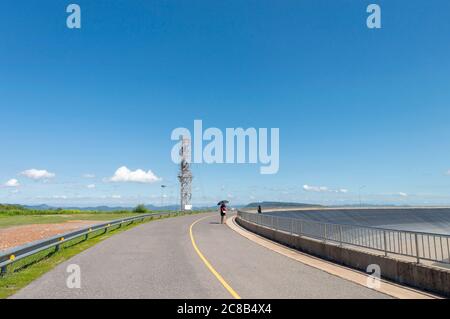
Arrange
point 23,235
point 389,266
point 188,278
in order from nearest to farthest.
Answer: point 188,278
point 389,266
point 23,235

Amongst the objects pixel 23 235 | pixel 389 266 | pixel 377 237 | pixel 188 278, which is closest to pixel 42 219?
pixel 23 235

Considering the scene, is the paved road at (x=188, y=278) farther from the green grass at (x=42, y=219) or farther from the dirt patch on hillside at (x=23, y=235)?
the green grass at (x=42, y=219)

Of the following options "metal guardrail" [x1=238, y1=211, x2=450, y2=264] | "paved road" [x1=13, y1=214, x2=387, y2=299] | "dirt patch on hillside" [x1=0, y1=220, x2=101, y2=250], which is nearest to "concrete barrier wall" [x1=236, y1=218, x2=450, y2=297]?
"metal guardrail" [x1=238, y1=211, x2=450, y2=264]

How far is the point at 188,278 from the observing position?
9539mm

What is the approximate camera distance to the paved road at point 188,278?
311 inches

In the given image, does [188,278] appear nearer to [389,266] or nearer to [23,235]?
[389,266]

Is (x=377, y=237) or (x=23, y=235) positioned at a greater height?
(x=377, y=237)

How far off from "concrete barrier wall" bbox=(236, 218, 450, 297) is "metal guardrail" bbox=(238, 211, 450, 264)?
0.91 ft

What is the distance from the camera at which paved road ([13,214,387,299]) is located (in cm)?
789

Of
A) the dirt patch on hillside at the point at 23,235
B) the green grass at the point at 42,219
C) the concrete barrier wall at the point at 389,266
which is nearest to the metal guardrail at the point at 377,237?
the concrete barrier wall at the point at 389,266

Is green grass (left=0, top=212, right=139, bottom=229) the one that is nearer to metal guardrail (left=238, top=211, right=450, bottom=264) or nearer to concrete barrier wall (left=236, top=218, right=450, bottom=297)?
metal guardrail (left=238, top=211, right=450, bottom=264)

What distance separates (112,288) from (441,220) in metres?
130

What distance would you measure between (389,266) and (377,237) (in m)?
1.90
